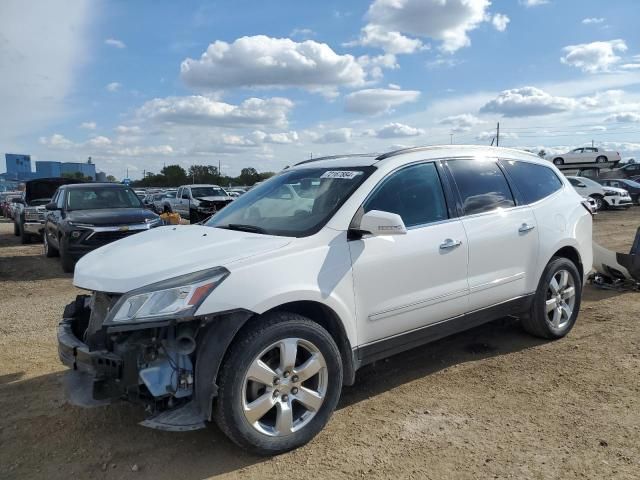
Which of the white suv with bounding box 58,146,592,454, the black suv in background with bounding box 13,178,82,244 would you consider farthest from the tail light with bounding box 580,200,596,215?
the black suv in background with bounding box 13,178,82,244

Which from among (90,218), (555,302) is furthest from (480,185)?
(90,218)

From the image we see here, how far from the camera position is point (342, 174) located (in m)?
3.87

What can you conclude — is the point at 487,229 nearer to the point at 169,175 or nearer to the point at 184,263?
the point at 184,263

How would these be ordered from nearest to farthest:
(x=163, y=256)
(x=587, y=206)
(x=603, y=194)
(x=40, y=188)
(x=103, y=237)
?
(x=163, y=256) → (x=587, y=206) → (x=103, y=237) → (x=40, y=188) → (x=603, y=194)

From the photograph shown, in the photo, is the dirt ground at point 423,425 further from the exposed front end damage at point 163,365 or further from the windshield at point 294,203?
the windshield at point 294,203

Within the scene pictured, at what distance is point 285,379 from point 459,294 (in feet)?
5.44

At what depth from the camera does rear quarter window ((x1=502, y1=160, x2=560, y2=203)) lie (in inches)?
187

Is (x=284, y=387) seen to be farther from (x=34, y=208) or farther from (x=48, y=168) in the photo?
(x=48, y=168)

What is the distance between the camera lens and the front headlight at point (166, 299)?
2.74 metres

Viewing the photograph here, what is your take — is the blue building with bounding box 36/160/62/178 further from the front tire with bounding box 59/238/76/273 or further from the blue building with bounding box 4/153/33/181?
the front tire with bounding box 59/238/76/273

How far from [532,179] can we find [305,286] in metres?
→ 2.94

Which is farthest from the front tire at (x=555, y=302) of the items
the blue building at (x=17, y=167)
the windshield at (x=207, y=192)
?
the blue building at (x=17, y=167)

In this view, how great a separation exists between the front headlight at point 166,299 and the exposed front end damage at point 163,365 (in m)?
0.05

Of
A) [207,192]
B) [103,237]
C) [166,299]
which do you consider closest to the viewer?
[166,299]
